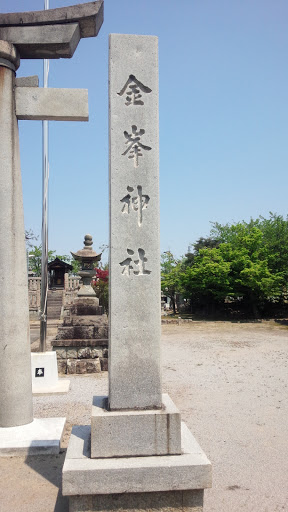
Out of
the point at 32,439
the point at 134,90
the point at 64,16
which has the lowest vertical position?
the point at 32,439

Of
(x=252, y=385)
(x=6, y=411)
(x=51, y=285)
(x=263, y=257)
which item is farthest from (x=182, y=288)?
(x=6, y=411)

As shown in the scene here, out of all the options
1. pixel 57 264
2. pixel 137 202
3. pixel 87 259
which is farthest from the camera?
pixel 57 264

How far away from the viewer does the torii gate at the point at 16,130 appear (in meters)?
4.43

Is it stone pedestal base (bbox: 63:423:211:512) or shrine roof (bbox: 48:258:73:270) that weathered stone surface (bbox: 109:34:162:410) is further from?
shrine roof (bbox: 48:258:73:270)

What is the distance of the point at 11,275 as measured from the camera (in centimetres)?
447

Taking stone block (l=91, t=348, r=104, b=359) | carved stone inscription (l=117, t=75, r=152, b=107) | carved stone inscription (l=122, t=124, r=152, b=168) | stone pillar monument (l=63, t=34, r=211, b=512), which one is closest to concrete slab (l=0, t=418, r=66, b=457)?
stone pillar monument (l=63, t=34, r=211, b=512)

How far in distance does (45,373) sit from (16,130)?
4535mm

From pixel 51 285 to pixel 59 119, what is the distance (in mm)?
29981

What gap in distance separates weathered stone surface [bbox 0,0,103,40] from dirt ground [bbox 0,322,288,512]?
4763mm

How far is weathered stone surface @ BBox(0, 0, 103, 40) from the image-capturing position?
14.6 ft

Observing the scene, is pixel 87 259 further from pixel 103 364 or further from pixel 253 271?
pixel 253 271

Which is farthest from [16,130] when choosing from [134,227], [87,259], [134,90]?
[87,259]

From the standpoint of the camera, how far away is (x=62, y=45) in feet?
15.0

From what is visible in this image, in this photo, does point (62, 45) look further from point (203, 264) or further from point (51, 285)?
point (51, 285)
